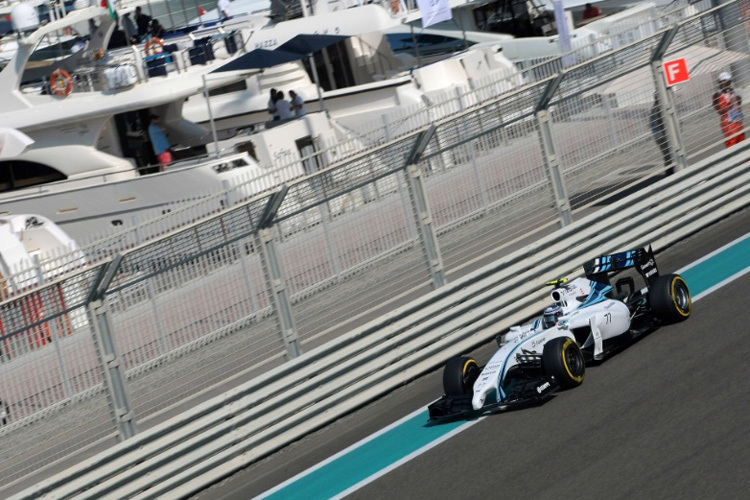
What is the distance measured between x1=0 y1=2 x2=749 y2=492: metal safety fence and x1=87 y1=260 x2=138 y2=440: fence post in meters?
0.01

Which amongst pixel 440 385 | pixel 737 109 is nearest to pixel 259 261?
pixel 440 385

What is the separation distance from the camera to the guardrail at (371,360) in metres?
9.30

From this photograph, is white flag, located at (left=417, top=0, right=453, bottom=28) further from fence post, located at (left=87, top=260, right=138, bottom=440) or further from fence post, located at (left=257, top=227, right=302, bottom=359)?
fence post, located at (left=87, top=260, right=138, bottom=440)

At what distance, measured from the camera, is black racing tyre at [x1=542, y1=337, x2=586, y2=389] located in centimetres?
880

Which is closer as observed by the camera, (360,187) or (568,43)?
(360,187)

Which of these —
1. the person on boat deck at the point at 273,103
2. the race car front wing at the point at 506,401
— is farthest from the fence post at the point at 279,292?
the person on boat deck at the point at 273,103

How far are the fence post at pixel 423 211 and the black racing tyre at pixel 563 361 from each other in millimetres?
2515

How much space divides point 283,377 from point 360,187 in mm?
1916

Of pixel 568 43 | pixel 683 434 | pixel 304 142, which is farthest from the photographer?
pixel 304 142

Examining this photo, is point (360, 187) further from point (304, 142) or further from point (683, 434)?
point (304, 142)

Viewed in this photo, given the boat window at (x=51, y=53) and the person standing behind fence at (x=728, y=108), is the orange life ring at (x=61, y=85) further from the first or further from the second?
the person standing behind fence at (x=728, y=108)

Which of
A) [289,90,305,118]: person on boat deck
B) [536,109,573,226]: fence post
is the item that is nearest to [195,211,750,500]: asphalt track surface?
[536,109,573,226]: fence post

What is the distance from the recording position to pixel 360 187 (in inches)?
423

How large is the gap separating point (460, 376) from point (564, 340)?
2.97 feet
